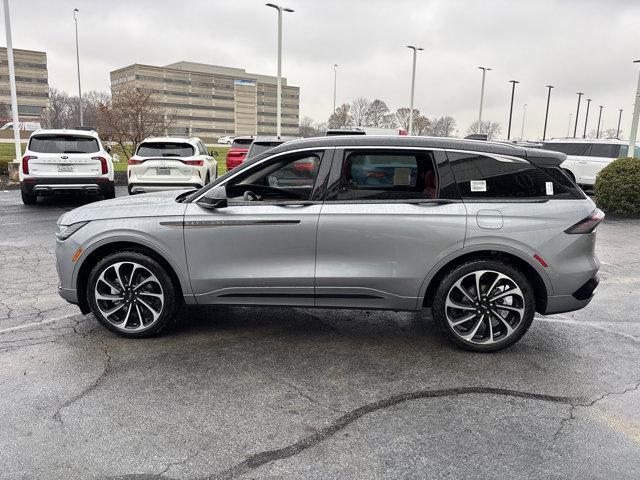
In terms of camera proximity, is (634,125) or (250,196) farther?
(634,125)

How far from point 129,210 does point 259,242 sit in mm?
1196

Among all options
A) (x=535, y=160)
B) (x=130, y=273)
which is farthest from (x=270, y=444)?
(x=535, y=160)

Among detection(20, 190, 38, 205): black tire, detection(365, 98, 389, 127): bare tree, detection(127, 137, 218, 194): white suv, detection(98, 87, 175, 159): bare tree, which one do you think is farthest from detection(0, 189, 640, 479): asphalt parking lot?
detection(365, 98, 389, 127): bare tree

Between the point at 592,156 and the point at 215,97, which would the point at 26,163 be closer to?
the point at 592,156

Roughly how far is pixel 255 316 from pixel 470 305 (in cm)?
210

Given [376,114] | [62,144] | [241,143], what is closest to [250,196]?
[62,144]

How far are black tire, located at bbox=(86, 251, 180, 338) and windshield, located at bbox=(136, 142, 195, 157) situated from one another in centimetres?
828

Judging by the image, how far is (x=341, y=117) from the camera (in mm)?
68250

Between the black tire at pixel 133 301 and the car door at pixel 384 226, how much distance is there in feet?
4.18

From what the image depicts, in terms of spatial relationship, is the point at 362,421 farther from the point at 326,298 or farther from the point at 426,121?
the point at 426,121

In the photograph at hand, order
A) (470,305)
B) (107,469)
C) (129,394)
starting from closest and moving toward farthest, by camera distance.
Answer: (107,469)
(129,394)
(470,305)

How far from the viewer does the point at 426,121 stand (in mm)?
67500

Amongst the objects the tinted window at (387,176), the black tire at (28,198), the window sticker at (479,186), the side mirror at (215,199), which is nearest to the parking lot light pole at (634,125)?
the window sticker at (479,186)

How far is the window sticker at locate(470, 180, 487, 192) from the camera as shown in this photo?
13.6ft
